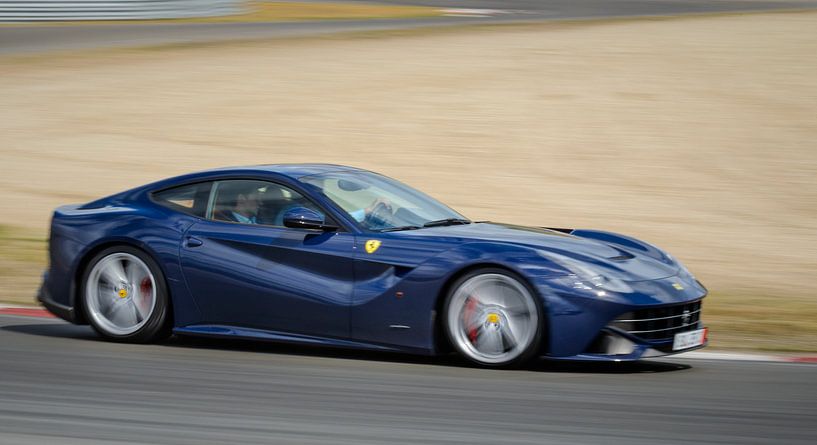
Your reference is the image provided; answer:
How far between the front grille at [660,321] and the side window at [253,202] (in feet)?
6.90

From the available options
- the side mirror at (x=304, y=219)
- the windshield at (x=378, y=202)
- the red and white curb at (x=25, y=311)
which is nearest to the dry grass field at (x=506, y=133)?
the red and white curb at (x=25, y=311)

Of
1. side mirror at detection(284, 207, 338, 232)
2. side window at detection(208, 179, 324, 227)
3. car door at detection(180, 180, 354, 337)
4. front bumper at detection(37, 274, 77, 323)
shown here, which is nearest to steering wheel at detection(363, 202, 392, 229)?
car door at detection(180, 180, 354, 337)

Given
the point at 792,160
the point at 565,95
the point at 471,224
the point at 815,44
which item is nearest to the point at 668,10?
the point at 815,44

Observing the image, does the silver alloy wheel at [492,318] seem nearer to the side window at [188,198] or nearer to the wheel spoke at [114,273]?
the side window at [188,198]

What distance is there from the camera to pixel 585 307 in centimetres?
644

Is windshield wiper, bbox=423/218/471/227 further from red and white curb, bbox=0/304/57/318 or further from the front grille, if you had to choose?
red and white curb, bbox=0/304/57/318

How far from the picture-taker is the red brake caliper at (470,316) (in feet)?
22.0

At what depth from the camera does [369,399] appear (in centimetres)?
591

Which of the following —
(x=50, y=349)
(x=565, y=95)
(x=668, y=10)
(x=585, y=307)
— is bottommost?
(x=50, y=349)

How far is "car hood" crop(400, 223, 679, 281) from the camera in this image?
6.66 metres

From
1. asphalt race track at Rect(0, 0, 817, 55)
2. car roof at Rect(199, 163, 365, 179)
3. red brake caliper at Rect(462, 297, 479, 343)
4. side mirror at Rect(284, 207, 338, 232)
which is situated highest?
asphalt race track at Rect(0, 0, 817, 55)

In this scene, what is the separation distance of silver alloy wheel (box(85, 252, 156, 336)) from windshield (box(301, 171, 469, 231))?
120 cm

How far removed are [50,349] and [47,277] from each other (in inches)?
26.5

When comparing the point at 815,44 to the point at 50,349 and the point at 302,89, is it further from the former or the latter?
the point at 50,349
